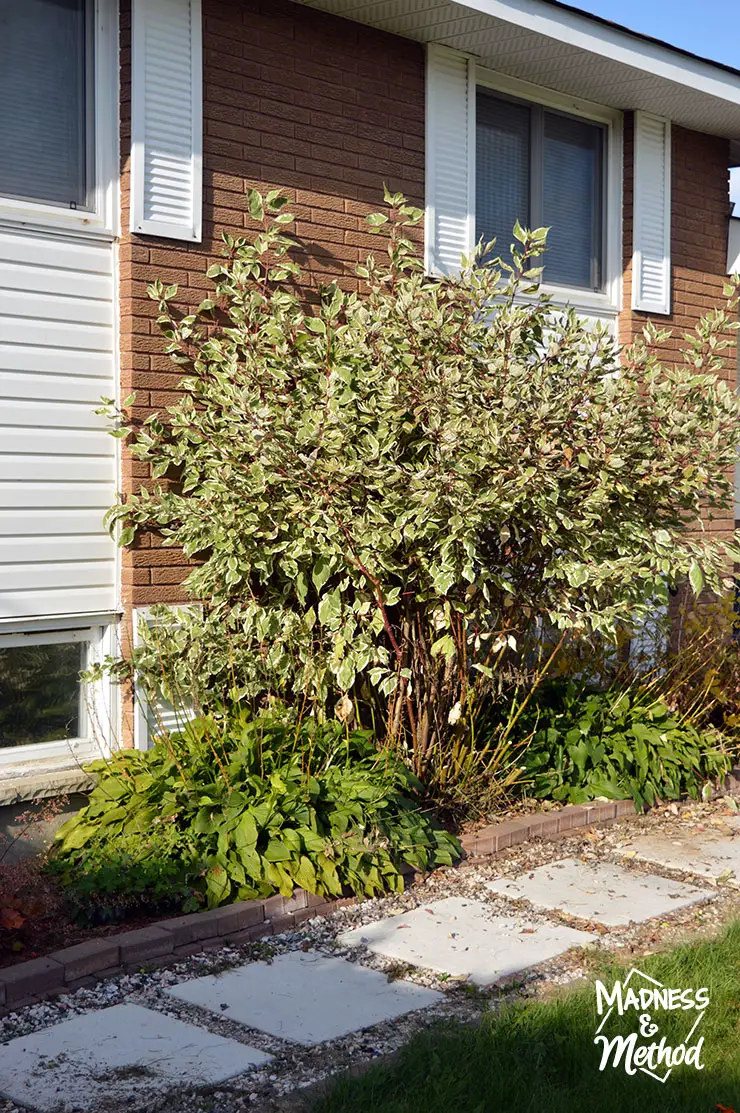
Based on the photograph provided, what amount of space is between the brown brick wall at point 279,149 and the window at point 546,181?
2.59 ft

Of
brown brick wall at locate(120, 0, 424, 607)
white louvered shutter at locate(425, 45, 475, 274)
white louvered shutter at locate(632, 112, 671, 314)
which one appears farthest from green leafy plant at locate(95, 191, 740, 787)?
white louvered shutter at locate(632, 112, 671, 314)

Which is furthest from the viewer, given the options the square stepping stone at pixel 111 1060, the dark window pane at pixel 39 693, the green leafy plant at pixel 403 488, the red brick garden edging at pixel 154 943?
the dark window pane at pixel 39 693

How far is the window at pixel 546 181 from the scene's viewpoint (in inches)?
Result: 320

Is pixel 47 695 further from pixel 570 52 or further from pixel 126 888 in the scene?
pixel 570 52

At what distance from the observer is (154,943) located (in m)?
4.59

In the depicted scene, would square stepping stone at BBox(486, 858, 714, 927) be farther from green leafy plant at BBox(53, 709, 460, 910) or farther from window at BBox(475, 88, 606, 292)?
window at BBox(475, 88, 606, 292)

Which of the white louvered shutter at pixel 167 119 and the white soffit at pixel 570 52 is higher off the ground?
the white soffit at pixel 570 52

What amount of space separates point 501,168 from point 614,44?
1033mm

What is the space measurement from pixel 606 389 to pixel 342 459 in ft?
4.27

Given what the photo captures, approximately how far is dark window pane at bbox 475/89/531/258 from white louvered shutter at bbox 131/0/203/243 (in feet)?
7.73

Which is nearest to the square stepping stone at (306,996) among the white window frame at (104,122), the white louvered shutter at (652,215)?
the white window frame at (104,122)

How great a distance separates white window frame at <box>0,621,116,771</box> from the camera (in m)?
6.01

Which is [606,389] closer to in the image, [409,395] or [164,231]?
[409,395]

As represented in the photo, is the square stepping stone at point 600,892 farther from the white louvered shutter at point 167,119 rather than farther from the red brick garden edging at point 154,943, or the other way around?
the white louvered shutter at point 167,119
